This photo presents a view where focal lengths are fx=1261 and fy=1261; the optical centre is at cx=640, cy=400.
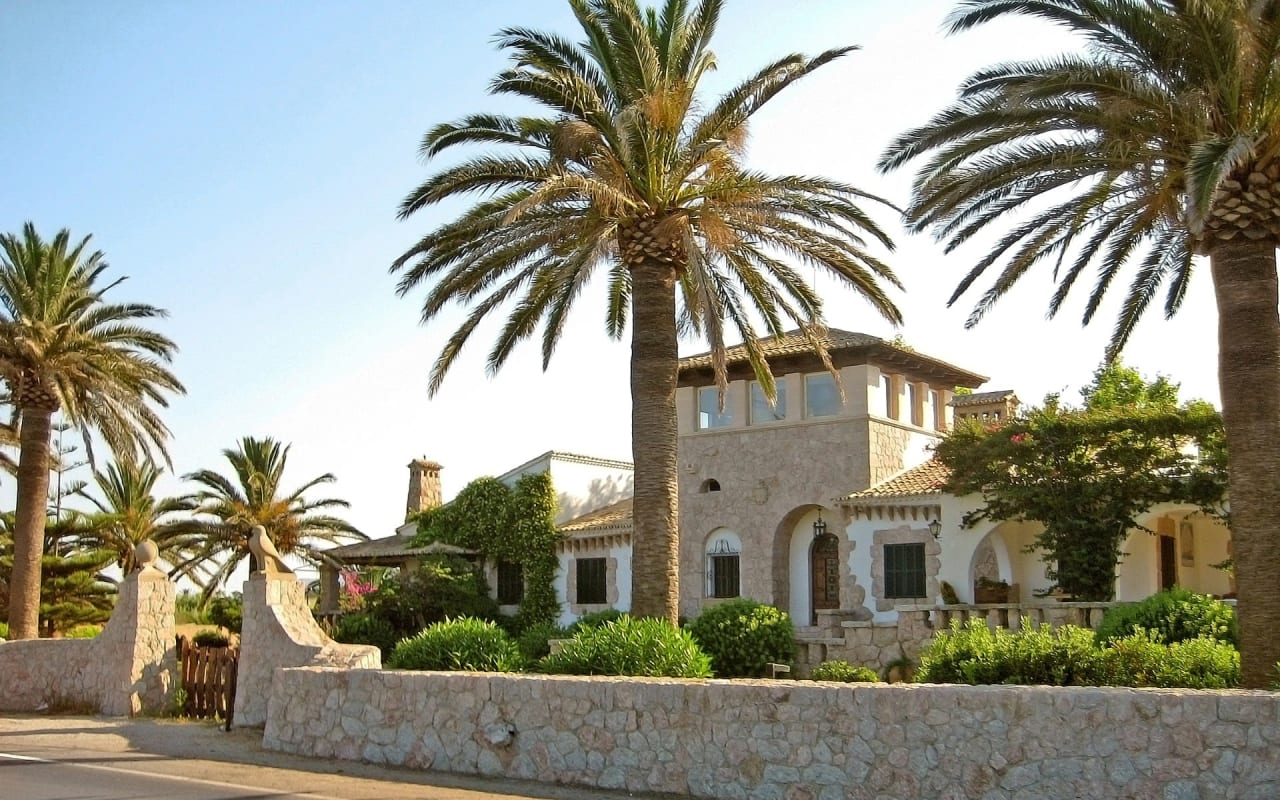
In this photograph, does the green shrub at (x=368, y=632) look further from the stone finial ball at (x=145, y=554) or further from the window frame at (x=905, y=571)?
the window frame at (x=905, y=571)

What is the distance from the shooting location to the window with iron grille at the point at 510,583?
115 feet

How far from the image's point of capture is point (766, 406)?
31.1 m

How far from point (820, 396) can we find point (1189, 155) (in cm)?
1659

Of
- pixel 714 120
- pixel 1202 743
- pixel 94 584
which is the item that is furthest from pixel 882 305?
pixel 94 584

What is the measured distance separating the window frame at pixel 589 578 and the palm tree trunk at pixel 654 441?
15395mm

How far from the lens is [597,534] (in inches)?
1308

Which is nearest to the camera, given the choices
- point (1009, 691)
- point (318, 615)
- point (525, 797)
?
point (1009, 691)

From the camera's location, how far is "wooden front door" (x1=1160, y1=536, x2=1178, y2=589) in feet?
88.0

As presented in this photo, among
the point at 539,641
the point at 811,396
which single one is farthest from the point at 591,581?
the point at 539,641

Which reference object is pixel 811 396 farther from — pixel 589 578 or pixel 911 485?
pixel 589 578

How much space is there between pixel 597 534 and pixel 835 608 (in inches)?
270

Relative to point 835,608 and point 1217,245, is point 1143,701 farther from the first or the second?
point 835,608

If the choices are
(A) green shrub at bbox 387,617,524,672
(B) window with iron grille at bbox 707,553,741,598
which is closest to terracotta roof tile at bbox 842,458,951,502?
(B) window with iron grille at bbox 707,553,741,598

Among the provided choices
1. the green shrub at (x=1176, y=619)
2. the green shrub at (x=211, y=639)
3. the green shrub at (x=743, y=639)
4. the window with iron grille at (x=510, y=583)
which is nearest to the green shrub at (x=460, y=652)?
the green shrub at (x=743, y=639)
